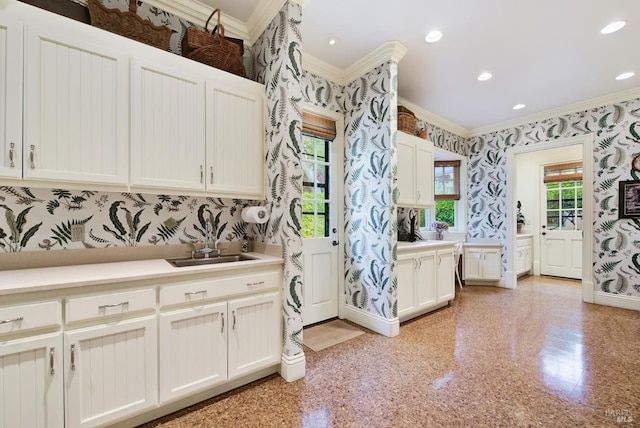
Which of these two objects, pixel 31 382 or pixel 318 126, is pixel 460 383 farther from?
pixel 318 126

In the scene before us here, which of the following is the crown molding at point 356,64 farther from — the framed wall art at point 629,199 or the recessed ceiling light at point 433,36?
the framed wall art at point 629,199

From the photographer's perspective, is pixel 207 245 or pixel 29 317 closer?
pixel 29 317

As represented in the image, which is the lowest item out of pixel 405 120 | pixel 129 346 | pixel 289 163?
pixel 129 346

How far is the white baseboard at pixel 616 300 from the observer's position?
3381mm

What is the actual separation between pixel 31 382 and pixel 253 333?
41.7 inches

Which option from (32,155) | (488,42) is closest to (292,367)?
(32,155)

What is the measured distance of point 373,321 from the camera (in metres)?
2.76

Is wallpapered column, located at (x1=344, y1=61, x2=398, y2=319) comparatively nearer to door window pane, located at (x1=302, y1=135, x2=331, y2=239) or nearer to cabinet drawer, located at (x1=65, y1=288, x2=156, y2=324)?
door window pane, located at (x1=302, y1=135, x2=331, y2=239)

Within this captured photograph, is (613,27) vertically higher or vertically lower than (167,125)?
higher

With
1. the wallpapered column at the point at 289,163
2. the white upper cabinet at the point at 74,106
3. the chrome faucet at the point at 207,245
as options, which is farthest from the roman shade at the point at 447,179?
the white upper cabinet at the point at 74,106

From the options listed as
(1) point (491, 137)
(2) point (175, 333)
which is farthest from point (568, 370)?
(1) point (491, 137)

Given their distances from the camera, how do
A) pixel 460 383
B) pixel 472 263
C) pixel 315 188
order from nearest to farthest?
pixel 460 383 → pixel 315 188 → pixel 472 263

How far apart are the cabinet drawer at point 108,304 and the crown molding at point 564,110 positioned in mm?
5496

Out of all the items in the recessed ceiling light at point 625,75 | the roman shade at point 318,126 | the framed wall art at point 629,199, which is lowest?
the framed wall art at point 629,199
